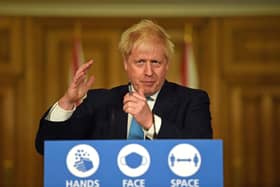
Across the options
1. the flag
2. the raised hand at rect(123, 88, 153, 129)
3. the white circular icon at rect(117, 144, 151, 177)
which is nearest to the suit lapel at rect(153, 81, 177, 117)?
the raised hand at rect(123, 88, 153, 129)

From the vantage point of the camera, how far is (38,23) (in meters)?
3.79

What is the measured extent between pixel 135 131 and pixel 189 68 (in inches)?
92.3

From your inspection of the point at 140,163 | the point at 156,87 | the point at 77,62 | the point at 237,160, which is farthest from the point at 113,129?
the point at 237,160

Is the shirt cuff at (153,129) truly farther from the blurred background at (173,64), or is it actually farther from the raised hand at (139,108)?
the blurred background at (173,64)

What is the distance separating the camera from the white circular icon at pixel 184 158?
3.71ft

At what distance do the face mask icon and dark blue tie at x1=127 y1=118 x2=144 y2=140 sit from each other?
0.25 m

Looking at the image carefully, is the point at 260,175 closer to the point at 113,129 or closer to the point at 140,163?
the point at 113,129

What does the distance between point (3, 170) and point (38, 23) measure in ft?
3.46

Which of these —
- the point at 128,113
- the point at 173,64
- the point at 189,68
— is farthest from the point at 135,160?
the point at 173,64

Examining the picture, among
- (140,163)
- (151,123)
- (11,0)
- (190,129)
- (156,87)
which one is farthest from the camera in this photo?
(11,0)

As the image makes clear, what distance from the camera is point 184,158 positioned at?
1.13 meters

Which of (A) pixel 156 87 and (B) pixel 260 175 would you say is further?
(B) pixel 260 175

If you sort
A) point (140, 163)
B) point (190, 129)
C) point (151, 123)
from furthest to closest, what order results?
point (190, 129) < point (151, 123) < point (140, 163)

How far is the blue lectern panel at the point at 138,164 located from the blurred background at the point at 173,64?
8.60 feet
